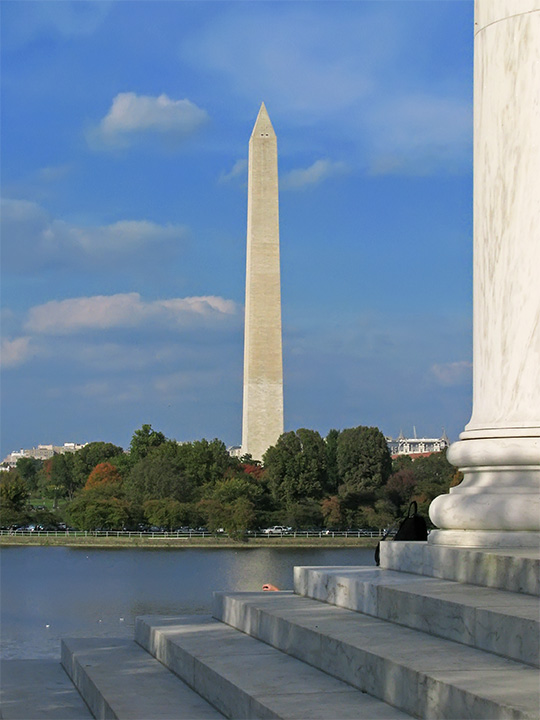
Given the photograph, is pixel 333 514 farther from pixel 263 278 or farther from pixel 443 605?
pixel 443 605

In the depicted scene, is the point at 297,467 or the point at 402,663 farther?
the point at 297,467

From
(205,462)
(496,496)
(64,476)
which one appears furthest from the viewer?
(64,476)

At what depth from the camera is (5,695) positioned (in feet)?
41.8

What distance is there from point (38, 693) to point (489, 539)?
16.6ft

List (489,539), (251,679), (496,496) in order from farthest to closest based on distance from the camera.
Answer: (496,496) < (489,539) < (251,679)

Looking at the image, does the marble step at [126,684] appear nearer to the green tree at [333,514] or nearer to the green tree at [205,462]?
the green tree at [333,514]

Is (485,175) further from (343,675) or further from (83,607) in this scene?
(83,607)

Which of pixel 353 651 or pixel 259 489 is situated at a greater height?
pixel 259 489

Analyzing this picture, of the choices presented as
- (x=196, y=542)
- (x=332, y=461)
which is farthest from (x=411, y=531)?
(x=332, y=461)

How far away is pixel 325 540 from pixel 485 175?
342 ft

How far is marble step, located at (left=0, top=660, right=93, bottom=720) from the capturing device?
12.0 m

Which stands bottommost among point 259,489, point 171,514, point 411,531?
point 411,531

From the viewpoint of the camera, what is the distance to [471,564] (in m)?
12.2

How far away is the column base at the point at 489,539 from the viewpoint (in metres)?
13.0
